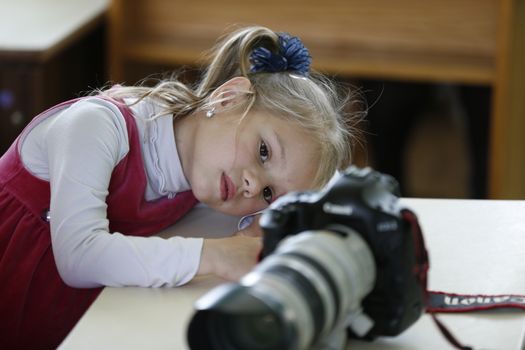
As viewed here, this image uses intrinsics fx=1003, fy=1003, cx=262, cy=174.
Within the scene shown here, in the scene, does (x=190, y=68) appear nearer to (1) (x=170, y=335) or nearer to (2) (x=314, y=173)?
(2) (x=314, y=173)

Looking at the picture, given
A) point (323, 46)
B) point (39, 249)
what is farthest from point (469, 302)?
point (323, 46)

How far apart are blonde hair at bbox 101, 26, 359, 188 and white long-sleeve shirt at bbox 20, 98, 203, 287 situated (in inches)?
2.1

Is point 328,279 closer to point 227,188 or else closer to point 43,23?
point 227,188

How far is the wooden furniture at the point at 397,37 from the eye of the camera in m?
2.74

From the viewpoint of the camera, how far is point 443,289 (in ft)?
3.50

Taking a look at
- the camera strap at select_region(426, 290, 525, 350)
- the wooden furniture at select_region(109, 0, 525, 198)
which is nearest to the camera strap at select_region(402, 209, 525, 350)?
the camera strap at select_region(426, 290, 525, 350)

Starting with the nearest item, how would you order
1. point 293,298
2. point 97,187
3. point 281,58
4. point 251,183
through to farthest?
point 293,298 < point 97,187 < point 251,183 < point 281,58

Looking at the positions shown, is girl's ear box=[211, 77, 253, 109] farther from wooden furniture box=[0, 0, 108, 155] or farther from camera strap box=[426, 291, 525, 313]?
wooden furniture box=[0, 0, 108, 155]

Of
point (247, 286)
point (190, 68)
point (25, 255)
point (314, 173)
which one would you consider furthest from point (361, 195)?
point (190, 68)

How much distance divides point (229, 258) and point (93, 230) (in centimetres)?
16

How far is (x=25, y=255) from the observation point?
1.28 m

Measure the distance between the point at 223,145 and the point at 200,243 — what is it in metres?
0.22

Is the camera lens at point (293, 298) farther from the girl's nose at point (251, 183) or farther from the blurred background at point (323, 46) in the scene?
the blurred background at point (323, 46)

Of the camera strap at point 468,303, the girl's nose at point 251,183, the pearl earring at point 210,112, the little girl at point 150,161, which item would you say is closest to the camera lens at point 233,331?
the camera strap at point 468,303
